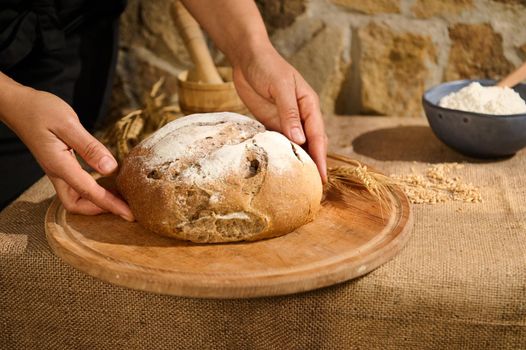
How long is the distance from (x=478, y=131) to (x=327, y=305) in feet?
1.82

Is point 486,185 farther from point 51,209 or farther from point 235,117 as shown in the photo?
point 51,209

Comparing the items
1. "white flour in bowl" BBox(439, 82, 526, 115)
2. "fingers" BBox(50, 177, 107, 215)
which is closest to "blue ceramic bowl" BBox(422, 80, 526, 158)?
"white flour in bowl" BBox(439, 82, 526, 115)

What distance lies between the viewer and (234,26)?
1263 mm

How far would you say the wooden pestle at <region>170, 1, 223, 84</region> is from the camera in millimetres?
1396

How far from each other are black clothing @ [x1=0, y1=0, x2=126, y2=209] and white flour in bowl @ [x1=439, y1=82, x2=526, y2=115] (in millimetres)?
827

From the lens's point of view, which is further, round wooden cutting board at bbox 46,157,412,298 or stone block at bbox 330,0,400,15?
stone block at bbox 330,0,400,15

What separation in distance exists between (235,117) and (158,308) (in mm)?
348

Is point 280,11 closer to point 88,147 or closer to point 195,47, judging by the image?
point 195,47

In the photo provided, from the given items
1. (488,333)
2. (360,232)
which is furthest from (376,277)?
(488,333)

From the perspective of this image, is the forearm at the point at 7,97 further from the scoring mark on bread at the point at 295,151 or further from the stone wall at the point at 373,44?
the stone wall at the point at 373,44

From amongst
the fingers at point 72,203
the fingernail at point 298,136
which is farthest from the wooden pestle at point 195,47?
the fingers at point 72,203

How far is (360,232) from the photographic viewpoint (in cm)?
92

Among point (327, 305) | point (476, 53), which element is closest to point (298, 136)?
point (327, 305)

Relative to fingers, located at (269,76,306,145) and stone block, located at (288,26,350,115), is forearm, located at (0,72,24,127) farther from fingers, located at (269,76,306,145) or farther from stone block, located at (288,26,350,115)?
stone block, located at (288,26,350,115)
